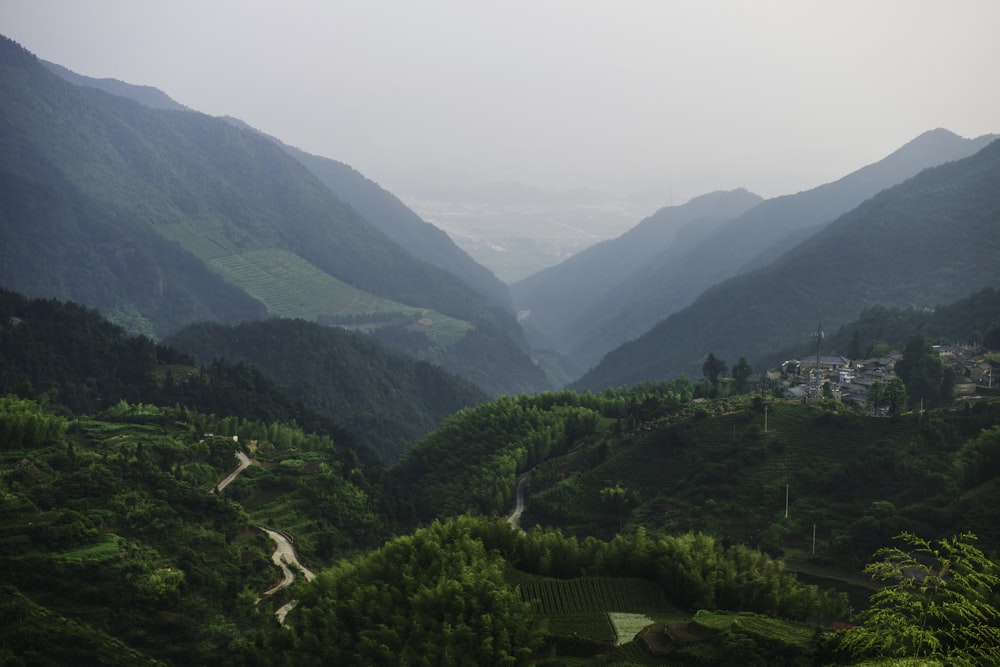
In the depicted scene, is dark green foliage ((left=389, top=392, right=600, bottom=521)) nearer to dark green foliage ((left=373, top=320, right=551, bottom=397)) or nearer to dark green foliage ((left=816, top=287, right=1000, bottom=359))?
dark green foliage ((left=816, top=287, right=1000, bottom=359))

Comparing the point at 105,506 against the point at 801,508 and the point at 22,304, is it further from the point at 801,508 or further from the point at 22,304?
the point at 22,304

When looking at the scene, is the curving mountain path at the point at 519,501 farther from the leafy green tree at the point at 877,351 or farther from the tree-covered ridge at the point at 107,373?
the leafy green tree at the point at 877,351

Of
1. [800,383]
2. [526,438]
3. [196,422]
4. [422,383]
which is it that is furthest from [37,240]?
[800,383]

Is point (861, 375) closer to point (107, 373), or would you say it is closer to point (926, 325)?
point (926, 325)

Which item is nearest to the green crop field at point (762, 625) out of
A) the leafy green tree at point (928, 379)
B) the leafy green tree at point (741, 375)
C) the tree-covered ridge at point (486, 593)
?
the tree-covered ridge at point (486, 593)

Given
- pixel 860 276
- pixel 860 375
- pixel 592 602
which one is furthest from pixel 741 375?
pixel 860 276

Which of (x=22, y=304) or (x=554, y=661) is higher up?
(x=22, y=304)

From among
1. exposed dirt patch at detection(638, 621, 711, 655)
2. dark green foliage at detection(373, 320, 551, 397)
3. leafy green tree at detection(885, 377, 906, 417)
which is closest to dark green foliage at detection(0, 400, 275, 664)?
exposed dirt patch at detection(638, 621, 711, 655)
